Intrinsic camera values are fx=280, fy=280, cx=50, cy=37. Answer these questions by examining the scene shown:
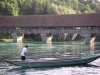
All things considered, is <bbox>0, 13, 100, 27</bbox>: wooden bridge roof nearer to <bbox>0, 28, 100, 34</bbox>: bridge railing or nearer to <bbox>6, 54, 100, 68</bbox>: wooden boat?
<bbox>0, 28, 100, 34</bbox>: bridge railing

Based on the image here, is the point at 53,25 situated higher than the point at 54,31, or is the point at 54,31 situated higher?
the point at 53,25

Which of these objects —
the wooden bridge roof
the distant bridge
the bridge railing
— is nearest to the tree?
the distant bridge

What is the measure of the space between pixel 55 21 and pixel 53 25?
1291 mm

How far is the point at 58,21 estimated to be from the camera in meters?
56.9

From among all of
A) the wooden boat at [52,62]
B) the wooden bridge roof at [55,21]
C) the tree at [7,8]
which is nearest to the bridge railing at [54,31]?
the wooden bridge roof at [55,21]

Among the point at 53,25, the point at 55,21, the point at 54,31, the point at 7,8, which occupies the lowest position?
the point at 54,31

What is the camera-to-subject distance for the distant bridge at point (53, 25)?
5394 cm

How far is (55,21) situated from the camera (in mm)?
57094

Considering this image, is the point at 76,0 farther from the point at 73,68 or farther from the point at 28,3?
the point at 73,68

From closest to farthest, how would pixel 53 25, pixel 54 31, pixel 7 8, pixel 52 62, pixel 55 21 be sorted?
pixel 52 62, pixel 53 25, pixel 54 31, pixel 55 21, pixel 7 8

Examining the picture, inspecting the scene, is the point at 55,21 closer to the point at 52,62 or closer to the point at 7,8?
the point at 7,8

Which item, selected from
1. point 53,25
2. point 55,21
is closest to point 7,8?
point 55,21

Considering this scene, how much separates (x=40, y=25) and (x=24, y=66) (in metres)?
35.9

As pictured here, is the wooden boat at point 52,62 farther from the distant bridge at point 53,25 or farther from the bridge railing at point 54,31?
the bridge railing at point 54,31
